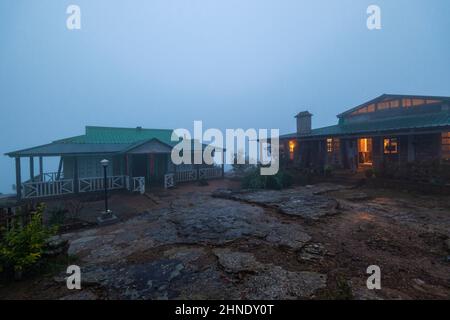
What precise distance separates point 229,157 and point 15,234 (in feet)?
66.5

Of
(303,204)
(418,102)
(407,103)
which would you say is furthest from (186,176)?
(418,102)

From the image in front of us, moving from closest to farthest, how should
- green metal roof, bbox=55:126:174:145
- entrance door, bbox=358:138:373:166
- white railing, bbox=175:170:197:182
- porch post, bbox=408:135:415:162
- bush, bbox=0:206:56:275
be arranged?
bush, bbox=0:206:56:275, porch post, bbox=408:135:415:162, green metal roof, bbox=55:126:174:145, entrance door, bbox=358:138:373:166, white railing, bbox=175:170:197:182

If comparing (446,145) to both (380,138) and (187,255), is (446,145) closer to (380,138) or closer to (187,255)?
(380,138)

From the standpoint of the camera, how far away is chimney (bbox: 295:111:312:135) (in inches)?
787

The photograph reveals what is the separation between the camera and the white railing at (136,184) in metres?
14.6

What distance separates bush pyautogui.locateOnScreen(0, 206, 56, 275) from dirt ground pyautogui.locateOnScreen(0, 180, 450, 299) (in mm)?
A: 378

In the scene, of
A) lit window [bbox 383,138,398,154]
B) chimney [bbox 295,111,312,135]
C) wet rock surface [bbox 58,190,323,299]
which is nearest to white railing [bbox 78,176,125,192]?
wet rock surface [bbox 58,190,323,299]

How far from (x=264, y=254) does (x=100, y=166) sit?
49.9 ft

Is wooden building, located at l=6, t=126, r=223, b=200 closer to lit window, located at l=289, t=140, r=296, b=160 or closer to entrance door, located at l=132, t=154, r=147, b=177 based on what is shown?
entrance door, located at l=132, t=154, r=147, b=177

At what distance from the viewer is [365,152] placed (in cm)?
1798

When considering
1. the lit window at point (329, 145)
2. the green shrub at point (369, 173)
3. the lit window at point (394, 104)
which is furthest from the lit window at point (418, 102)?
the green shrub at point (369, 173)

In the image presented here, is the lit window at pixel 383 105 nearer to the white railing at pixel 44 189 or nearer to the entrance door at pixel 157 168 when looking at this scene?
the entrance door at pixel 157 168
